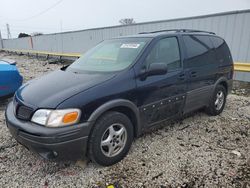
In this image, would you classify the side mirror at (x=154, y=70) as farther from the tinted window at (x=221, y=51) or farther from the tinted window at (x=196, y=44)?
the tinted window at (x=221, y=51)

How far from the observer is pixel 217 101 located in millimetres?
4504

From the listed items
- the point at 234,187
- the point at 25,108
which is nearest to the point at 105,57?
the point at 25,108

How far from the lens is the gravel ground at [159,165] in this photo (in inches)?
98.7

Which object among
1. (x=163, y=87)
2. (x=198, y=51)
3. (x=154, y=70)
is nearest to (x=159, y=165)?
(x=163, y=87)

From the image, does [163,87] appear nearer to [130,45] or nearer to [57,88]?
[130,45]

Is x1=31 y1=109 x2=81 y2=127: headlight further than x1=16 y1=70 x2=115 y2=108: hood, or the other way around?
x1=16 y1=70 x2=115 y2=108: hood

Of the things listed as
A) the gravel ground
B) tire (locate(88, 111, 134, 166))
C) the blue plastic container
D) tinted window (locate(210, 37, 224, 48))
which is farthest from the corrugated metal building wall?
the blue plastic container

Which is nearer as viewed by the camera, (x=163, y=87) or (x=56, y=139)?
(x=56, y=139)

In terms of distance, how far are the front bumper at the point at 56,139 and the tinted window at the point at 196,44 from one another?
2341mm

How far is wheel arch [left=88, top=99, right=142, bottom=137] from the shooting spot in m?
2.46

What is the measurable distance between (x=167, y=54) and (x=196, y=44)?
33.8 inches

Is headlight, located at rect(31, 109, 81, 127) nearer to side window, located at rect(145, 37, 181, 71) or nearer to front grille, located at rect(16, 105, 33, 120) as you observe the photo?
front grille, located at rect(16, 105, 33, 120)

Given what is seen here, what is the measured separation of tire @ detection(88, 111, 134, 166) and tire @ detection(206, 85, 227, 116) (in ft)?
7.54

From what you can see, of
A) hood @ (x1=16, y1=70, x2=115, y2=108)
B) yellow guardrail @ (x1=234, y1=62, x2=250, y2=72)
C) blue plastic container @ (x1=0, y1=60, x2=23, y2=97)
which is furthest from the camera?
yellow guardrail @ (x1=234, y1=62, x2=250, y2=72)
